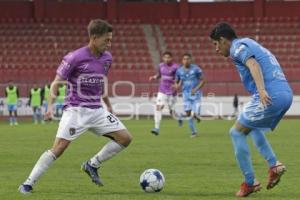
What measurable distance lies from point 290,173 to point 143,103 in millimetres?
26443

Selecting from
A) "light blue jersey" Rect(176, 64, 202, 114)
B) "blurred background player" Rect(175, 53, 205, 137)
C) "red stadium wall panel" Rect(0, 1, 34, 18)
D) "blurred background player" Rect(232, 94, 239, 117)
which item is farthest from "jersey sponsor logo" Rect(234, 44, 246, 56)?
"red stadium wall panel" Rect(0, 1, 34, 18)

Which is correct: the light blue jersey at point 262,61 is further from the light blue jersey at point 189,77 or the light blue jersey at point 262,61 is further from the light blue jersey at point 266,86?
the light blue jersey at point 189,77

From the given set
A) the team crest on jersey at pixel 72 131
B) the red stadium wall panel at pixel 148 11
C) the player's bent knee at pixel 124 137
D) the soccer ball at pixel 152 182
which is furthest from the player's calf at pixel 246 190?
the red stadium wall panel at pixel 148 11

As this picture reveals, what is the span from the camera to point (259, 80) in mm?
8219

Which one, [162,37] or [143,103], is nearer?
[143,103]

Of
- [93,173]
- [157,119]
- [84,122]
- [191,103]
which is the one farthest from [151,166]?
[191,103]

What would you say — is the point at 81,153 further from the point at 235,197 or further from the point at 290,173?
the point at 235,197

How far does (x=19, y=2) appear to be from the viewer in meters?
45.3

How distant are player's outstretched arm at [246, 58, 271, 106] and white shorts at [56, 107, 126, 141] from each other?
2.08 m

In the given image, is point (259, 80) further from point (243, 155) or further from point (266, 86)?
point (243, 155)

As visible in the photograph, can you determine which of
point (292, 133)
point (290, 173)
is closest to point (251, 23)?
point (292, 133)

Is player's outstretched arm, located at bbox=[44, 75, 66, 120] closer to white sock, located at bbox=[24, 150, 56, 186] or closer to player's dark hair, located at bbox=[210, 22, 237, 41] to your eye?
white sock, located at bbox=[24, 150, 56, 186]

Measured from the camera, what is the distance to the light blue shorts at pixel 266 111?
8.53 metres

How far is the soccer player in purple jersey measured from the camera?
9.02m
